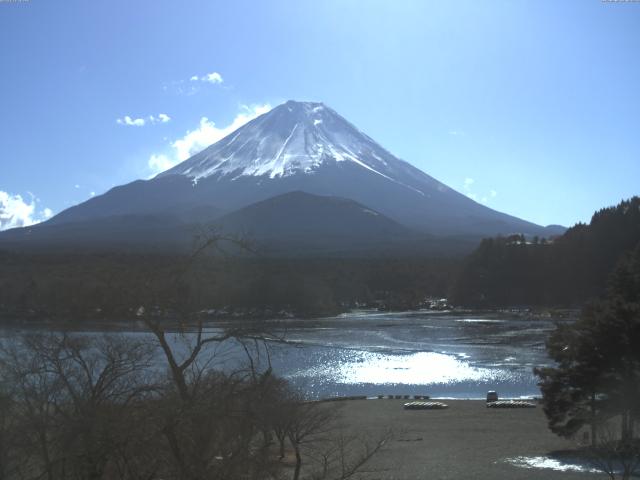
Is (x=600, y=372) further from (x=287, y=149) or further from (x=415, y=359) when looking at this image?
(x=287, y=149)

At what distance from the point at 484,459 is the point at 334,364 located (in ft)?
45.8

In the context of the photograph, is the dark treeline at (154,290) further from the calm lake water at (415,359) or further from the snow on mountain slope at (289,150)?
the snow on mountain slope at (289,150)

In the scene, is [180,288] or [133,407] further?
[180,288]

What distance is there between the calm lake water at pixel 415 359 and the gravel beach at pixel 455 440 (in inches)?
91.8

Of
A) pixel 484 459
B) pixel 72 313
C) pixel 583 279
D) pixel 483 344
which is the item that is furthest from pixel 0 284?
pixel 583 279

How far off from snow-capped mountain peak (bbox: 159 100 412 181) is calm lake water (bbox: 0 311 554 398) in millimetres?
77886

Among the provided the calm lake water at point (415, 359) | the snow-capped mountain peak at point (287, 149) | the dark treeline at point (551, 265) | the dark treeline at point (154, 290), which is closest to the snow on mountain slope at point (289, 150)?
the snow-capped mountain peak at point (287, 149)

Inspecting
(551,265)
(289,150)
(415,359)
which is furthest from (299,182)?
(415,359)

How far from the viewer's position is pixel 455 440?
15.7 m

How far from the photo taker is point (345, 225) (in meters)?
95.8

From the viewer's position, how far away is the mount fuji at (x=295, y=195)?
89894 millimetres

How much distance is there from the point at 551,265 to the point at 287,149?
7216cm

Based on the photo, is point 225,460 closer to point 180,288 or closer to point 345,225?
point 180,288

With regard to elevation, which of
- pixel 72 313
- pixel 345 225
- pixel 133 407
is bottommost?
pixel 133 407
